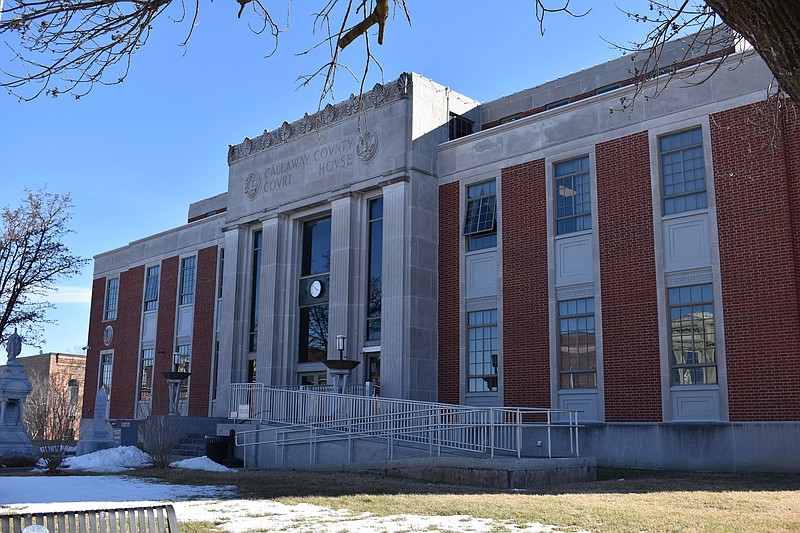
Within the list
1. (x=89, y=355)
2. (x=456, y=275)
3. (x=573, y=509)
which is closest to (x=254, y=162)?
(x=456, y=275)

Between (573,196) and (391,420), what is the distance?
8.18m

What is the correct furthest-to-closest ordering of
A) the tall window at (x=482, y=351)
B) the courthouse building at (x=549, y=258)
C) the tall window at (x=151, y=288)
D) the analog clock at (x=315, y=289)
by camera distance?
the tall window at (x=151, y=288), the analog clock at (x=315, y=289), the tall window at (x=482, y=351), the courthouse building at (x=549, y=258)

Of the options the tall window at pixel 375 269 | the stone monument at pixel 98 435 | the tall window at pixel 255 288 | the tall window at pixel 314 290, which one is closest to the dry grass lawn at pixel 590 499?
the stone monument at pixel 98 435

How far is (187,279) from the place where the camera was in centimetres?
3653

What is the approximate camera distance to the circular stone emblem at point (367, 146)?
25812 millimetres

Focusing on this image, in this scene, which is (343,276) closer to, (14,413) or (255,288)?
(255,288)

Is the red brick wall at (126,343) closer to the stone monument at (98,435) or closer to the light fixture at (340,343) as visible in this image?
the stone monument at (98,435)

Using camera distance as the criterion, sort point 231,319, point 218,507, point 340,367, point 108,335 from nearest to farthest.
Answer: point 218,507, point 340,367, point 231,319, point 108,335

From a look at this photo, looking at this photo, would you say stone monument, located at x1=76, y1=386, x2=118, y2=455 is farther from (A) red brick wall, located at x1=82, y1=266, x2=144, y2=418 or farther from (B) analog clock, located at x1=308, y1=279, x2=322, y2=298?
(A) red brick wall, located at x1=82, y1=266, x2=144, y2=418

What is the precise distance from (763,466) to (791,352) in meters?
2.55

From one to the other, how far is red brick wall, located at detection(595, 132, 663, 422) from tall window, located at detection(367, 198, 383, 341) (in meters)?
7.66

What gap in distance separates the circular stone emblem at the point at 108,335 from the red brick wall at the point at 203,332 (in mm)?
8002

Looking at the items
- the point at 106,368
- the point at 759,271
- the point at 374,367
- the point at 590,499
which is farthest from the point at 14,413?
the point at 759,271

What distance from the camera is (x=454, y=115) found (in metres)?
27.0
